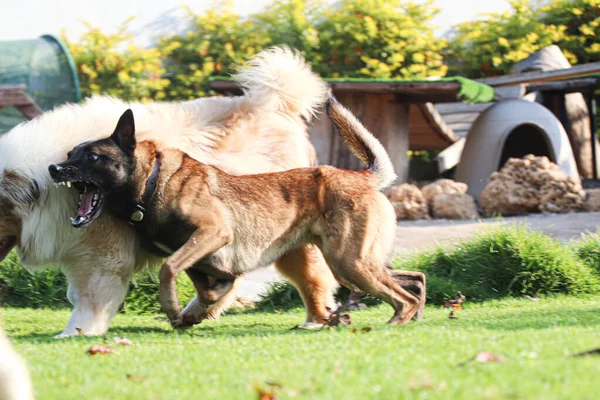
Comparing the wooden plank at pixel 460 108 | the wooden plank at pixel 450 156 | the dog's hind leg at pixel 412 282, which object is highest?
the dog's hind leg at pixel 412 282

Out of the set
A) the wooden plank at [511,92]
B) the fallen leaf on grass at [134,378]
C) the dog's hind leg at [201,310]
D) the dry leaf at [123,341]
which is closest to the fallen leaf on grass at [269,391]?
the fallen leaf on grass at [134,378]

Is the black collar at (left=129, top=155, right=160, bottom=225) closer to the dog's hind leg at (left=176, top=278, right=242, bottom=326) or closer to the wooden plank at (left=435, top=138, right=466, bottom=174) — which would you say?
the dog's hind leg at (left=176, top=278, right=242, bottom=326)

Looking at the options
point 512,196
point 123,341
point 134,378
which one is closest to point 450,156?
point 512,196

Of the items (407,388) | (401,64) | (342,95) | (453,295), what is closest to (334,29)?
(401,64)

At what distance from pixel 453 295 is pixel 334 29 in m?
9.59

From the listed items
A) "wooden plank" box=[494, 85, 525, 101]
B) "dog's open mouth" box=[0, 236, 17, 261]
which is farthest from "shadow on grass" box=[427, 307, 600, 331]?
"wooden plank" box=[494, 85, 525, 101]

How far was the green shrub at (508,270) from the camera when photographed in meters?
7.42

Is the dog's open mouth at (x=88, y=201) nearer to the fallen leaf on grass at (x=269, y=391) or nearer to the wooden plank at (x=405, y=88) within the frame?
the fallen leaf on grass at (x=269, y=391)

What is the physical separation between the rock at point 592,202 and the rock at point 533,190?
0.08 metres

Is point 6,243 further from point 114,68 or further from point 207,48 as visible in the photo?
point 207,48

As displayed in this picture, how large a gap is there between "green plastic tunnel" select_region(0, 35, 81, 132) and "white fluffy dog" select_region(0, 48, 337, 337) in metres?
7.53

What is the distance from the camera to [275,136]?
243 inches

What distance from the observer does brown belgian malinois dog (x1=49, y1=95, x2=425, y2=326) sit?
5230mm

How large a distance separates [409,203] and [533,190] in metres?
1.66
